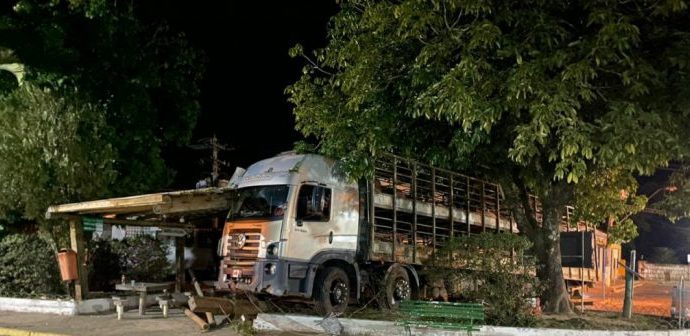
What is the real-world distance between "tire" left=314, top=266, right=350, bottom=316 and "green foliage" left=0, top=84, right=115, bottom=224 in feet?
20.1

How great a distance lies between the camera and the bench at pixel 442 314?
9.79 metres

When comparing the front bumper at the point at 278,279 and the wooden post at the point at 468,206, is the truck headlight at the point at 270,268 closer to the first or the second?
the front bumper at the point at 278,279

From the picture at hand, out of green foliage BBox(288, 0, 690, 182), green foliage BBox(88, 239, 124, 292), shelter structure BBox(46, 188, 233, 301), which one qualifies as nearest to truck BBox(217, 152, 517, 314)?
shelter structure BBox(46, 188, 233, 301)

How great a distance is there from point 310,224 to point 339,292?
1.54 metres

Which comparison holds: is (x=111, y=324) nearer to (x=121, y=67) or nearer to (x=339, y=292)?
(x=339, y=292)

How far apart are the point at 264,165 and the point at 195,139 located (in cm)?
1681

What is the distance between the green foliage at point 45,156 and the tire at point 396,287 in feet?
23.2

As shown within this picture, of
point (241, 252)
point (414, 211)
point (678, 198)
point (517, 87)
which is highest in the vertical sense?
point (517, 87)

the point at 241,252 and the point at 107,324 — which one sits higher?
the point at 241,252

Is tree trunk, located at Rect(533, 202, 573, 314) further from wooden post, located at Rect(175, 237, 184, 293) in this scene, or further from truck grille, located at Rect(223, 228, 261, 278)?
wooden post, located at Rect(175, 237, 184, 293)

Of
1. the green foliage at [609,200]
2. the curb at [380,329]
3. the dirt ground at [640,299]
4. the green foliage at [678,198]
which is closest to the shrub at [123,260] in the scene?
the curb at [380,329]

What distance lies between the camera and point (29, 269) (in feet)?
49.6

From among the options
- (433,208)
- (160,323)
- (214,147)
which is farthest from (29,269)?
(214,147)

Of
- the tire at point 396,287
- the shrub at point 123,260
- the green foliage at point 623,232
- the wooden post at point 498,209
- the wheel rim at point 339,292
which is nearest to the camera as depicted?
the wheel rim at point 339,292
